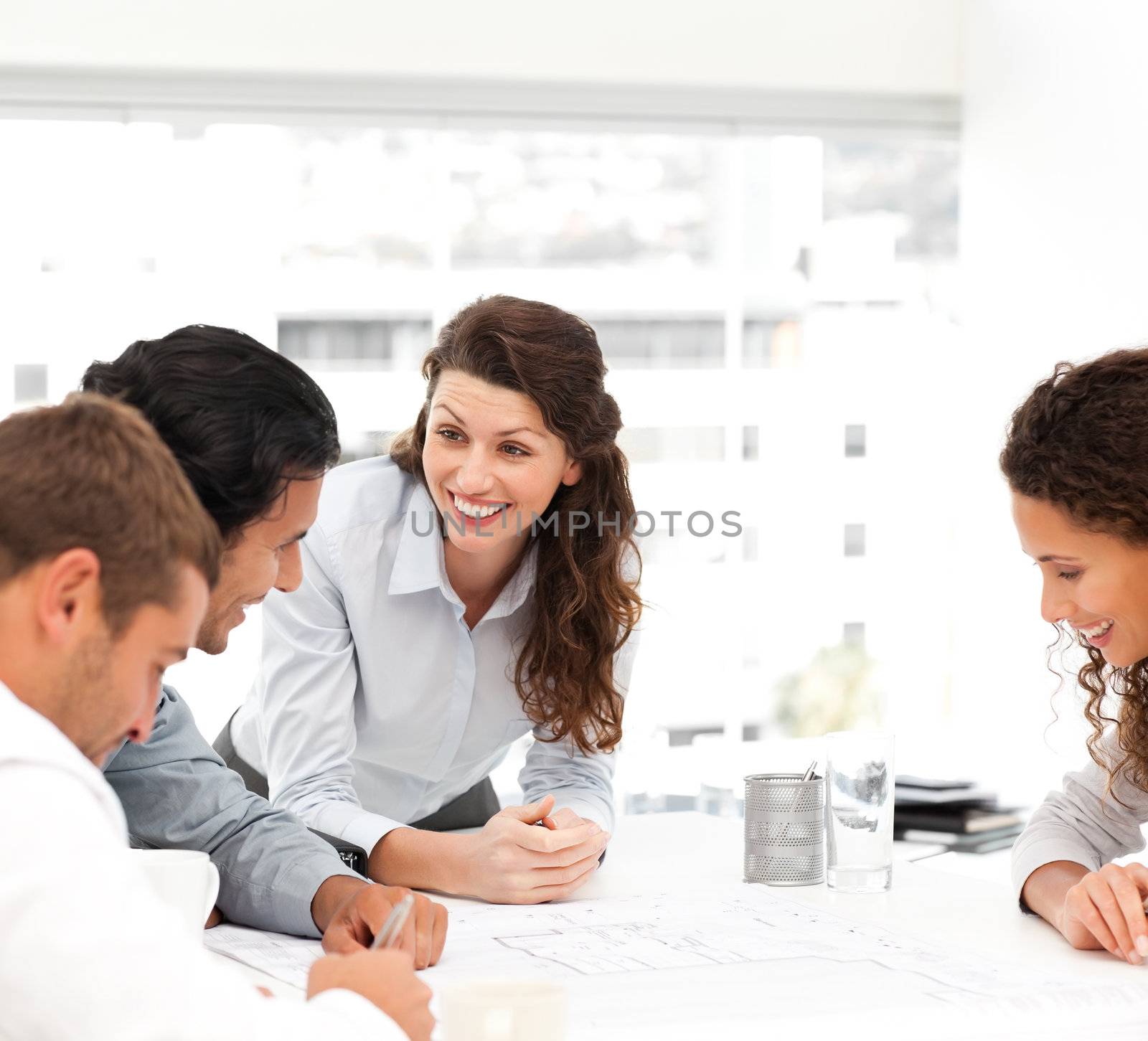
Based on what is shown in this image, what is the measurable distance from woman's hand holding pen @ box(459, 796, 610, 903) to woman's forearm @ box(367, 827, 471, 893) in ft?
0.04

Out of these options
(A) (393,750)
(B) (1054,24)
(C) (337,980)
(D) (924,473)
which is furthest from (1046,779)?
(C) (337,980)

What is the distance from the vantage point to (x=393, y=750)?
6.88 feet

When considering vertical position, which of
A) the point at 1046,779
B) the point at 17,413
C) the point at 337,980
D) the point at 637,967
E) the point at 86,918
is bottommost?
the point at 1046,779

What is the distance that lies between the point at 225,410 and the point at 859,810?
34.0 inches

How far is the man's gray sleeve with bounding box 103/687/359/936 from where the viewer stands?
1.48 meters

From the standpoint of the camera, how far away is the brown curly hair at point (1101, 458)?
1.51m

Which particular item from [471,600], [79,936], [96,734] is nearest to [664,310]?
[471,600]

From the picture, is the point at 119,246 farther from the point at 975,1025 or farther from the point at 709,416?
the point at 975,1025

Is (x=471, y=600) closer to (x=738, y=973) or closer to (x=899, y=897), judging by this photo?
(x=899, y=897)

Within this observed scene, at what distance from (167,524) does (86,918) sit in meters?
0.25

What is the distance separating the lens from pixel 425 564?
6.51 ft

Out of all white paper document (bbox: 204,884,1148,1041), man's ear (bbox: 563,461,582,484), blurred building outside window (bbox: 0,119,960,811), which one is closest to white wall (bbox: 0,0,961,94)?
blurred building outside window (bbox: 0,119,960,811)

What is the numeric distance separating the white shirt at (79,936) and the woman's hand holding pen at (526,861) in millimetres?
740

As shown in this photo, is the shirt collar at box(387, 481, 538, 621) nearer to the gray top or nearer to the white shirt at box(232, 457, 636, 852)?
the white shirt at box(232, 457, 636, 852)
